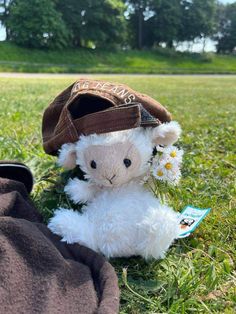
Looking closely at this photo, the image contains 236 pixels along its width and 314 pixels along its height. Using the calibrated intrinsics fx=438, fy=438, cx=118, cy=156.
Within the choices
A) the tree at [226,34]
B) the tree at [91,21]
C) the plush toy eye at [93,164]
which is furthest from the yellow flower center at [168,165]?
the tree at [226,34]

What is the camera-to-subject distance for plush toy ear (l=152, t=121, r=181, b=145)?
1654 millimetres

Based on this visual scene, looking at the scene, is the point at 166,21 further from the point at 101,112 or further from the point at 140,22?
the point at 101,112

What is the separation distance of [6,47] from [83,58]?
479 cm

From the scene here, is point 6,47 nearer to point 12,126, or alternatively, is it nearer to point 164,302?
point 12,126

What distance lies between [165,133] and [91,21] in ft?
104

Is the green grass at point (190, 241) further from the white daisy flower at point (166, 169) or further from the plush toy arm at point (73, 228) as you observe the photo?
the white daisy flower at point (166, 169)

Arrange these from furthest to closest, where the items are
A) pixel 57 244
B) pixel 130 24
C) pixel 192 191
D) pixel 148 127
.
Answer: pixel 130 24, pixel 192 191, pixel 148 127, pixel 57 244

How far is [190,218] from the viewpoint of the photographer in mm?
1807

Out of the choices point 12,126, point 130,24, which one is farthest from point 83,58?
point 12,126

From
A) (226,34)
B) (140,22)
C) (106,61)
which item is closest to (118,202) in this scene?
(106,61)

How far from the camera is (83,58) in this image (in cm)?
2722

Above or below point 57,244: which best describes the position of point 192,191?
below

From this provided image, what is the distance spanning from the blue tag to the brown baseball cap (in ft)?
1.32

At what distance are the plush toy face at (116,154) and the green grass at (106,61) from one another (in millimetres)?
16822
